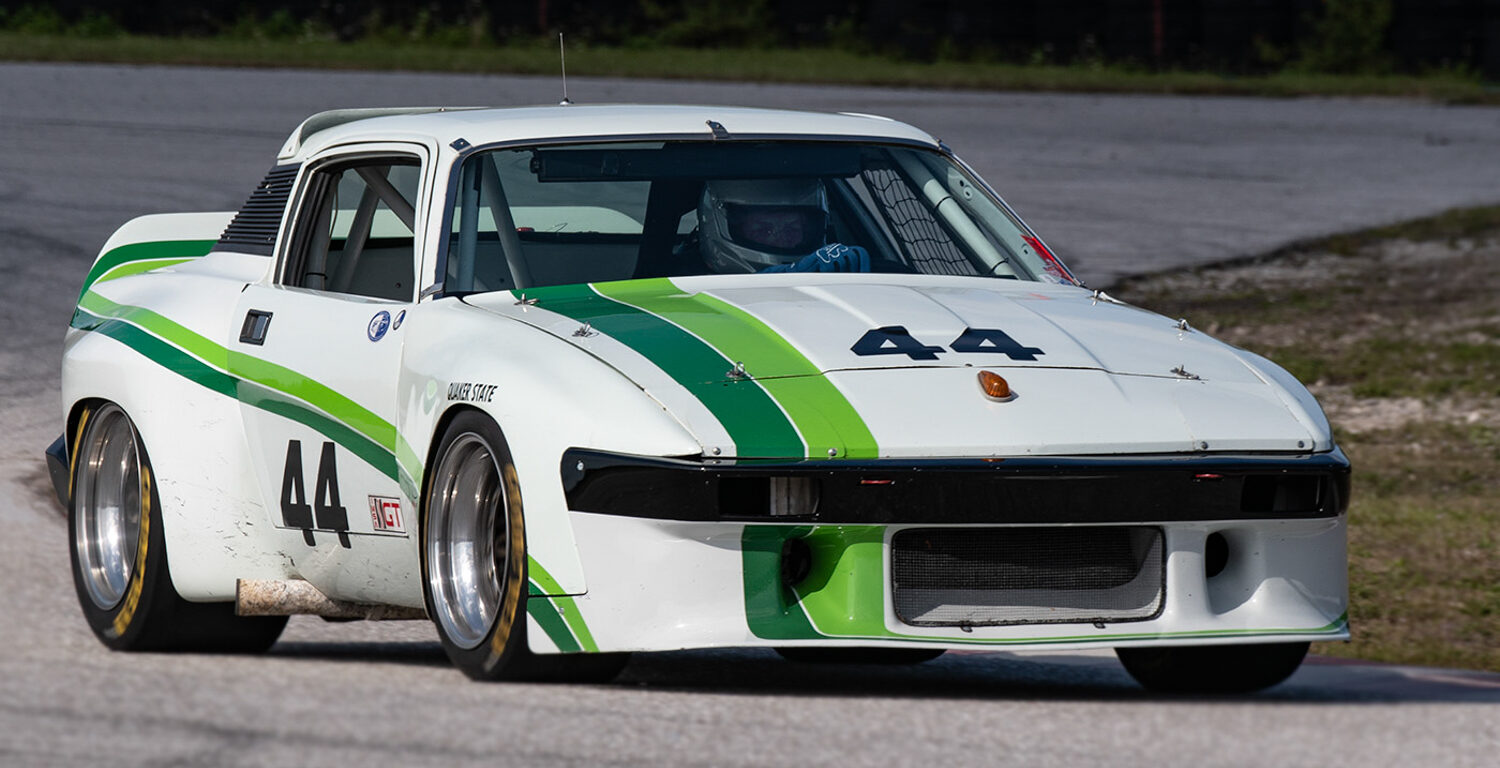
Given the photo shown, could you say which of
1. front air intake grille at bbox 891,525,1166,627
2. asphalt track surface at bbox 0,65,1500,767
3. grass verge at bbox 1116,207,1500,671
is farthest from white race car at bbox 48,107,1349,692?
grass verge at bbox 1116,207,1500,671

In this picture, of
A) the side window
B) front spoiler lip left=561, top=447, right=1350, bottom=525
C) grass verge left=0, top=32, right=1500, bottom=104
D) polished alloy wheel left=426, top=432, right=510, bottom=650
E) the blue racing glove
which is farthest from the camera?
grass verge left=0, top=32, right=1500, bottom=104

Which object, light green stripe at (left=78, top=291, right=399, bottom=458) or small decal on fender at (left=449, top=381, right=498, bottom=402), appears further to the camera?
light green stripe at (left=78, top=291, right=399, bottom=458)

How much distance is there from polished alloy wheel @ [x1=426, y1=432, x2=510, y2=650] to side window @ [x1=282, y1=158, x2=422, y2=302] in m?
1.24

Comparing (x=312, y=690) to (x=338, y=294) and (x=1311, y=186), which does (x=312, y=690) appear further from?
(x=1311, y=186)

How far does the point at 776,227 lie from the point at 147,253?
2.10 metres

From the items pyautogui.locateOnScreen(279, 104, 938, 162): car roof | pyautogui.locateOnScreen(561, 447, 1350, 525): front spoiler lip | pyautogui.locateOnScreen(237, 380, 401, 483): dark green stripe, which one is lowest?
pyautogui.locateOnScreen(237, 380, 401, 483): dark green stripe

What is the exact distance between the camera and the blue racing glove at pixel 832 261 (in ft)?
19.3

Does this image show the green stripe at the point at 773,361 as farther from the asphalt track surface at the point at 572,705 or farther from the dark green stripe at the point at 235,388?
the dark green stripe at the point at 235,388

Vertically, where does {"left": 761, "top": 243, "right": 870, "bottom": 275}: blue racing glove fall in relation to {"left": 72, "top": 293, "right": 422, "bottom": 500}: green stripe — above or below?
above

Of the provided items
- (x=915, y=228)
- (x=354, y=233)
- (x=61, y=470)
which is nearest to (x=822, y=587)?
(x=915, y=228)

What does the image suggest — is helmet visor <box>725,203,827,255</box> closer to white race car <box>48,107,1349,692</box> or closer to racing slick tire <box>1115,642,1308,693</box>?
white race car <box>48,107,1349,692</box>

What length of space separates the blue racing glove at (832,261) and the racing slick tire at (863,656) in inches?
36.3

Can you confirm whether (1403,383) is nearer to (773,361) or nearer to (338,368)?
(338,368)

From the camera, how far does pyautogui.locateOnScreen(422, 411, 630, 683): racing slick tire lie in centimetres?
488
